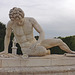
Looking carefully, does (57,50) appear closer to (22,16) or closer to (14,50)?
(14,50)

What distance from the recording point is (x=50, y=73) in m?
5.06

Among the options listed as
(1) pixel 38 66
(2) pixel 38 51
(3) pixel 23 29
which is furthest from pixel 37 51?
(3) pixel 23 29

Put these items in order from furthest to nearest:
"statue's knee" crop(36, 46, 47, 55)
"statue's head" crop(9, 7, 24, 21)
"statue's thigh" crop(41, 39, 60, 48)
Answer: "statue's thigh" crop(41, 39, 60, 48), "statue's head" crop(9, 7, 24, 21), "statue's knee" crop(36, 46, 47, 55)

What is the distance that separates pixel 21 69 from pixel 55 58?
1326 mm

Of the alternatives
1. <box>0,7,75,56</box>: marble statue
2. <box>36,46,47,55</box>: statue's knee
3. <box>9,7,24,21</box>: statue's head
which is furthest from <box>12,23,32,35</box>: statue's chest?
<box>36,46,47,55</box>: statue's knee

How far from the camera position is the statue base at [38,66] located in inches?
194

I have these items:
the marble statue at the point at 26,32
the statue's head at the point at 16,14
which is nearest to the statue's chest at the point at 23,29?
the marble statue at the point at 26,32

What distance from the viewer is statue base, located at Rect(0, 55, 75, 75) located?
4.93 m

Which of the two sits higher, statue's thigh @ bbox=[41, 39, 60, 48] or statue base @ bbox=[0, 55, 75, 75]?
statue's thigh @ bbox=[41, 39, 60, 48]

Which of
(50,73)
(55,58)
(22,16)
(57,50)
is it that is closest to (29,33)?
(22,16)

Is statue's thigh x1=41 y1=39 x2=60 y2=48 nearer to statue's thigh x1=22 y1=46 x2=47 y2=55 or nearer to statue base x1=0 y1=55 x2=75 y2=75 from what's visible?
statue's thigh x1=22 y1=46 x2=47 y2=55

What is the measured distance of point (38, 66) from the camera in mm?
5344

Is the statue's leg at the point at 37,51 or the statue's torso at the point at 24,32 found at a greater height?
the statue's torso at the point at 24,32

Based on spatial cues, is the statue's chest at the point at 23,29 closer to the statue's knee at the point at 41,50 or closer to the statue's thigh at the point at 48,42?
the statue's thigh at the point at 48,42
